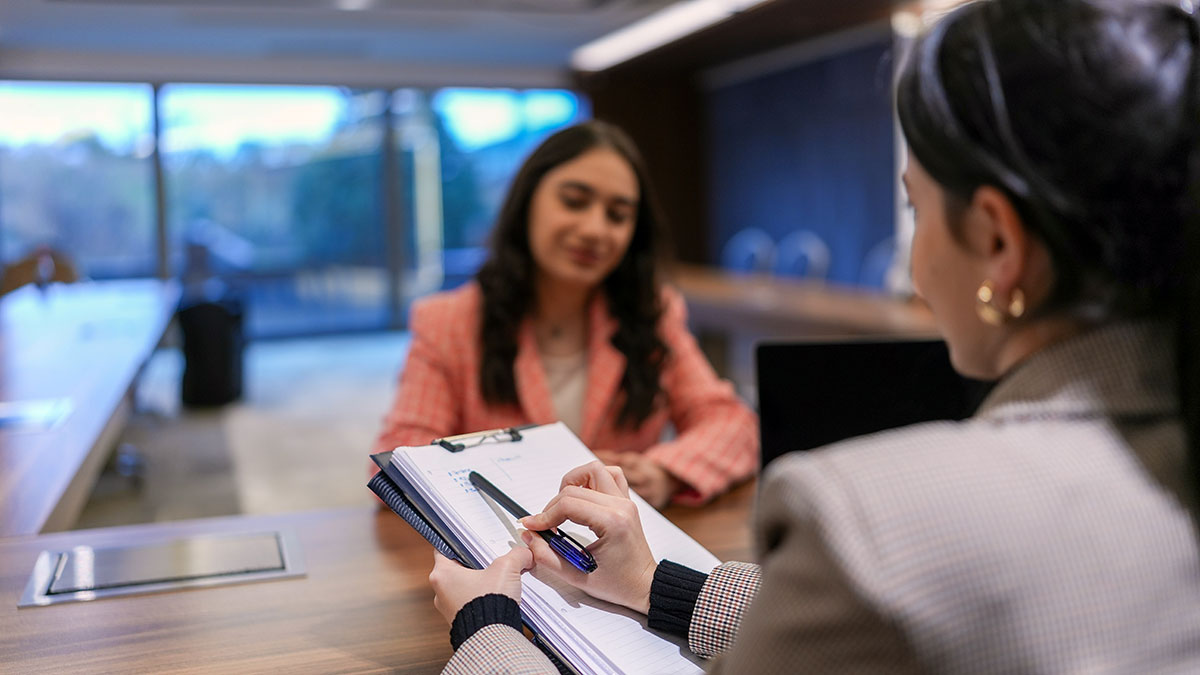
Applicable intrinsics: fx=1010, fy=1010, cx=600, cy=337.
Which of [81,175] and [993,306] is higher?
[81,175]

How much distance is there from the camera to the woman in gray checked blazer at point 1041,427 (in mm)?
581

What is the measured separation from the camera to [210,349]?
254 inches

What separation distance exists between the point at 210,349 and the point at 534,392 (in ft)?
16.7

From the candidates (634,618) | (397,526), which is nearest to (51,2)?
(397,526)

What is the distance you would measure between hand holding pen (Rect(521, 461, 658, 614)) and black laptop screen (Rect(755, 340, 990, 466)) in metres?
0.44

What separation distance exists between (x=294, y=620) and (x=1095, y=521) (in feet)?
2.84

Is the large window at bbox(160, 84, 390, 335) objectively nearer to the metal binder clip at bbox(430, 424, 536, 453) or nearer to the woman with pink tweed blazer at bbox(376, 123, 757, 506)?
the woman with pink tweed blazer at bbox(376, 123, 757, 506)

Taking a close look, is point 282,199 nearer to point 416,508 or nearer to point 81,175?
point 81,175

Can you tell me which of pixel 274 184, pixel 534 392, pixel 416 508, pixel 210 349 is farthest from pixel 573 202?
pixel 274 184

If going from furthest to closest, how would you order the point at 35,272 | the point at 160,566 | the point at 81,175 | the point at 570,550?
the point at 81,175
the point at 35,272
the point at 160,566
the point at 570,550

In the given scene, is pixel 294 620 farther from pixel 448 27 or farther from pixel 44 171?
pixel 44 171

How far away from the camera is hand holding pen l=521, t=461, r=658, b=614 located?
0.98 metres

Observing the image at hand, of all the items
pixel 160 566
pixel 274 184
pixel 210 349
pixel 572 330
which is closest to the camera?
pixel 160 566

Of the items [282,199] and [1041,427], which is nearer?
[1041,427]
